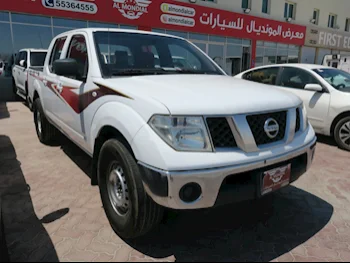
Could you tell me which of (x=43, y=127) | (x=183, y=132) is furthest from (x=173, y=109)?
(x=43, y=127)

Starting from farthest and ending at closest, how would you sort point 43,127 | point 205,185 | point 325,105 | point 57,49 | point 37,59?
point 37,59 → point 325,105 → point 43,127 → point 57,49 → point 205,185

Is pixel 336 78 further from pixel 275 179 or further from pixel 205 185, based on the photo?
pixel 205 185

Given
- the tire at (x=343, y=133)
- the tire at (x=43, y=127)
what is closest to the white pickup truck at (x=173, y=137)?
the tire at (x=43, y=127)

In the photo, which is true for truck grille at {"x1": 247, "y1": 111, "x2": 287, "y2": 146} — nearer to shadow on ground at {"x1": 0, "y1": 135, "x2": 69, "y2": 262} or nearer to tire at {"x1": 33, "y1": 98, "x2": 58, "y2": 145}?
shadow on ground at {"x1": 0, "y1": 135, "x2": 69, "y2": 262}

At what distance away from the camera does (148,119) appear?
198 cm

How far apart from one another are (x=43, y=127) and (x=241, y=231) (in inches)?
150

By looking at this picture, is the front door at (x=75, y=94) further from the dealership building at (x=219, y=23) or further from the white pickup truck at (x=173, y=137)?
the dealership building at (x=219, y=23)

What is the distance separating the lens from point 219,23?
16.9 m

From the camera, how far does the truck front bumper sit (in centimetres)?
183

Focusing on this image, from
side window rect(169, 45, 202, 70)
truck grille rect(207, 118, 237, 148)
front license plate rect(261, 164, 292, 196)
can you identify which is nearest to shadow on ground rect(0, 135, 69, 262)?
truck grille rect(207, 118, 237, 148)

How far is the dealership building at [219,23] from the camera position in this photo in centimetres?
1119

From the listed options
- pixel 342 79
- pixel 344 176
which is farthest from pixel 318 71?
pixel 344 176

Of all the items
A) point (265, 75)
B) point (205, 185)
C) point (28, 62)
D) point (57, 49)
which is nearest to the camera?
point (205, 185)

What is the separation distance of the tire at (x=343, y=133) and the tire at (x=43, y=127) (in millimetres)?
5096
